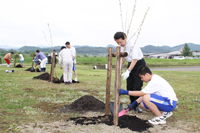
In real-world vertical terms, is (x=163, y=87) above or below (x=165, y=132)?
above

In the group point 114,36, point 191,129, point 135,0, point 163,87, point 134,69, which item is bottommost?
point 191,129

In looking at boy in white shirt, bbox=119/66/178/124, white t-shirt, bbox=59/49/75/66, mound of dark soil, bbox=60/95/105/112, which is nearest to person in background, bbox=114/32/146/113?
boy in white shirt, bbox=119/66/178/124

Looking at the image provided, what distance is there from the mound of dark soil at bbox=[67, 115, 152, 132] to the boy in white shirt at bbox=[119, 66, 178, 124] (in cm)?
30

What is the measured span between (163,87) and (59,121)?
2.56 m

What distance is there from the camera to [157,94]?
177 inches

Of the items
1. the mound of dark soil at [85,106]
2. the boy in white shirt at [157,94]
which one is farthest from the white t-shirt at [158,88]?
the mound of dark soil at [85,106]

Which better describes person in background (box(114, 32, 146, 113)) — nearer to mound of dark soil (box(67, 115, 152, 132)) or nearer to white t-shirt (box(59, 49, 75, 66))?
mound of dark soil (box(67, 115, 152, 132))

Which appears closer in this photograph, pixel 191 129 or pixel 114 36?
pixel 191 129

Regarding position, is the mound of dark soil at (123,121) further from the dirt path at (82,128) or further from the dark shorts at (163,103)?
the dark shorts at (163,103)

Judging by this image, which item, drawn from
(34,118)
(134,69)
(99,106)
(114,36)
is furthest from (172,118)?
(34,118)

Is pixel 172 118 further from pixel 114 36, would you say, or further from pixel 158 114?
pixel 114 36

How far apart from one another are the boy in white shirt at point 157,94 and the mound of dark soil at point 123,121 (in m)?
0.30

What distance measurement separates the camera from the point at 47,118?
4711 mm

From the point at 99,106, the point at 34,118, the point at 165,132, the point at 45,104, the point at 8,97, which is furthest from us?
the point at 8,97
